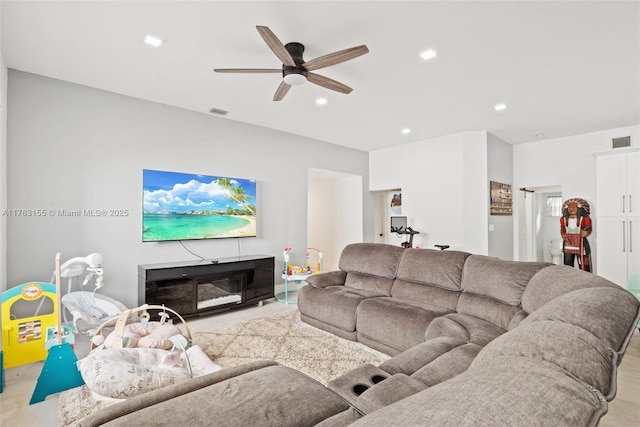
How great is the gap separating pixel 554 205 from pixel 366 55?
6.66m

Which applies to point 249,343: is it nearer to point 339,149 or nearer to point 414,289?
point 414,289

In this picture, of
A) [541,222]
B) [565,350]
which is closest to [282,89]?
[565,350]

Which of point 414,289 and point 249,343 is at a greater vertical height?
point 414,289

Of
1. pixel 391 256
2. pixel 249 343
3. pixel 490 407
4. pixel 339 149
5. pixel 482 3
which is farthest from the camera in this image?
pixel 339 149

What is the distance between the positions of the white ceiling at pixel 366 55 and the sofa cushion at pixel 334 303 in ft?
7.34

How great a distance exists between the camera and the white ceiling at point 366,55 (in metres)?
2.23

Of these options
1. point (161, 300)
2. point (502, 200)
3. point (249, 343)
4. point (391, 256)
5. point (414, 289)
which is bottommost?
point (249, 343)

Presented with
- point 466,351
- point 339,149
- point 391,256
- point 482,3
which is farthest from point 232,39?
point 339,149

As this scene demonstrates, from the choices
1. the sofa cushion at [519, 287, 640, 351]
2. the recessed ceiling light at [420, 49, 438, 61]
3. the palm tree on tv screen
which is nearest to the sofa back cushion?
the palm tree on tv screen

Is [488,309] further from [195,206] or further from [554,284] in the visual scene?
[195,206]

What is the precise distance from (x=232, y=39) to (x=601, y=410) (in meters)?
2.93

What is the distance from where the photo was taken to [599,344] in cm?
84

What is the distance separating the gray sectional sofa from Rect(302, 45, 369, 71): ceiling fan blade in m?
1.89

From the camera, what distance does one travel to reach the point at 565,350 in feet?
2.60
